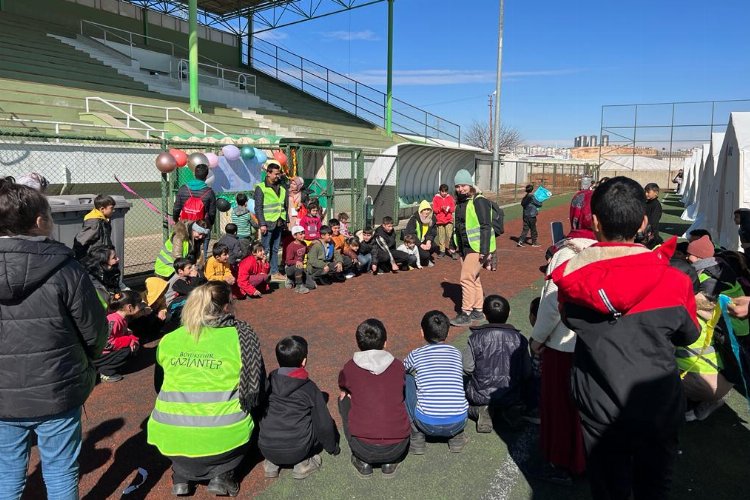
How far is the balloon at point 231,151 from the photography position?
10.4 meters

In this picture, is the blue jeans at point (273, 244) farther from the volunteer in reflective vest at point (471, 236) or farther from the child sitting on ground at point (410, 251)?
the volunteer in reflective vest at point (471, 236)

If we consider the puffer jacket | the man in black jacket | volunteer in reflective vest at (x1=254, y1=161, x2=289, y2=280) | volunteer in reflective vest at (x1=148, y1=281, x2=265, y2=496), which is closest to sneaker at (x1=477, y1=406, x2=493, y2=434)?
the man in black jacket

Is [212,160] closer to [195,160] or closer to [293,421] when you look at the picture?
[195,160]

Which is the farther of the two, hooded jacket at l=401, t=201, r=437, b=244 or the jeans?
hooded jacket at l=401, t=201, r=437, b=244

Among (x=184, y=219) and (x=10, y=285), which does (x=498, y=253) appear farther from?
(x=10, y=285)

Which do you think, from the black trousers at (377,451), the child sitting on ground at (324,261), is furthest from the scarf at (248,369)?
the child sitting on ground at (324,261)

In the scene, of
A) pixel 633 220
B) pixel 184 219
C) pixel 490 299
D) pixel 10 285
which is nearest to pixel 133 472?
pixel 10 285

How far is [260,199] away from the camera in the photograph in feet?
27.5

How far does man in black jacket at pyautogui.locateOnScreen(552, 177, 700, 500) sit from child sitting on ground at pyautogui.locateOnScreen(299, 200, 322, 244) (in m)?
6.86

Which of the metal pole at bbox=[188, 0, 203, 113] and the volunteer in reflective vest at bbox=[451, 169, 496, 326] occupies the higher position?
the metal pole at bbox=[188, 0, 203, 113]

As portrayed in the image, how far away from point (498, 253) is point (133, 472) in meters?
9.42

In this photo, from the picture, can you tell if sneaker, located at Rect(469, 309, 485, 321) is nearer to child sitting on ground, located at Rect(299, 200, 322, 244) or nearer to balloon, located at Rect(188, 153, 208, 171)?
child sitting on ground, located at Rect(299, 200, 322, 244)

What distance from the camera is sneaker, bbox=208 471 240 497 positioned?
304 centimetres

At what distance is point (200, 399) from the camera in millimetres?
2938
